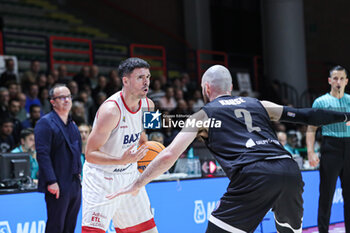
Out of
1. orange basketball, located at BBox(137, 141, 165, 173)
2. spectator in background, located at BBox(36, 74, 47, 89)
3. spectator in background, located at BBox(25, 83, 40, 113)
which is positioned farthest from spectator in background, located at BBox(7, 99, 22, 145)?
orange basketball, located at BBox(137, 141, 165, 173)

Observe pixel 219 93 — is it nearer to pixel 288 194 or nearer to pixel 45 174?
pixel 288 194

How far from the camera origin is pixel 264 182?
3.36 m

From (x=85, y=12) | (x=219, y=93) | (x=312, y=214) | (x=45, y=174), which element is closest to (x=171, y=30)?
(x=85, y=12)

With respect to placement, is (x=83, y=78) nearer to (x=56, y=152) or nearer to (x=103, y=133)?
(x=56, y=152)

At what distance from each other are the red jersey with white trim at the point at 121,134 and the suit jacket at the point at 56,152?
0.96m

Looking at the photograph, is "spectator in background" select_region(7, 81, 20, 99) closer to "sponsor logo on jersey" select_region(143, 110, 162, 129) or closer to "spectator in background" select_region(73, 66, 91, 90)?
"spectator in background" select_region(73, 66, 91, 90)

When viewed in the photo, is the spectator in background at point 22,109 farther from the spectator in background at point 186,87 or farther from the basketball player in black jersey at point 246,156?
the basketball player in black jersey at point 246,156

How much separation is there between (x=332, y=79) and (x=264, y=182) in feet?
11.7

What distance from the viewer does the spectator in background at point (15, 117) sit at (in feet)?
29.4

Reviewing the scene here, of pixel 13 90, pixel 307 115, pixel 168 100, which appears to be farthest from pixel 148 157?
pixel 168 100

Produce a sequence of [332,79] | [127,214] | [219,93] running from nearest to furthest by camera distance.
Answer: [219,93]
[127,214]
[332,79]

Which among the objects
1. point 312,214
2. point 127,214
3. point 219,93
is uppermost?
point 219,93

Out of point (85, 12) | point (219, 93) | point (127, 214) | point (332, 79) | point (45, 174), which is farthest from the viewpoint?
point (85, 12)

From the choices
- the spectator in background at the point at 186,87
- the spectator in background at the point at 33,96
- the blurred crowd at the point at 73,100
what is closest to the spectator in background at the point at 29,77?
the blurred crowd at the point at 73,100
